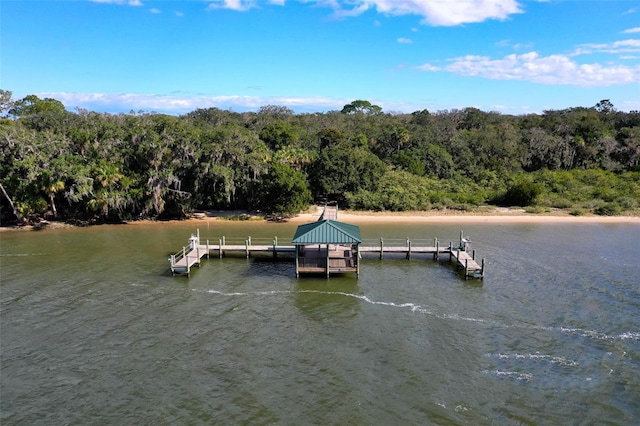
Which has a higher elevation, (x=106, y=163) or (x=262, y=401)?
(x=106, y=163)

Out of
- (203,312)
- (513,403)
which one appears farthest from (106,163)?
(513,403)

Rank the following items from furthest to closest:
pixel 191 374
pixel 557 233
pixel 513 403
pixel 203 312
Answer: pixel 557 233, pixel 203 312, pixel 191 374, pixel 513 403

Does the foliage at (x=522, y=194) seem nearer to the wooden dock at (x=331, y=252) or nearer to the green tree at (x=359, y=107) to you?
the wooden dock at (x=331, y=252)

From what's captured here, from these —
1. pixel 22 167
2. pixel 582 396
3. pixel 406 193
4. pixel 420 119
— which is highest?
pixel 420 119

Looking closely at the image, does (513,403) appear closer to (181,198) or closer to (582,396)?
(582,396)

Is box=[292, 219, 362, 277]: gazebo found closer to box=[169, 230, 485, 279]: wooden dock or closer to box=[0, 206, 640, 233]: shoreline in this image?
box=[169, 230, 485, 279]: wooden dock

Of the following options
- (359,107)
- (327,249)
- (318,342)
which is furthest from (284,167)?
(359,107)
